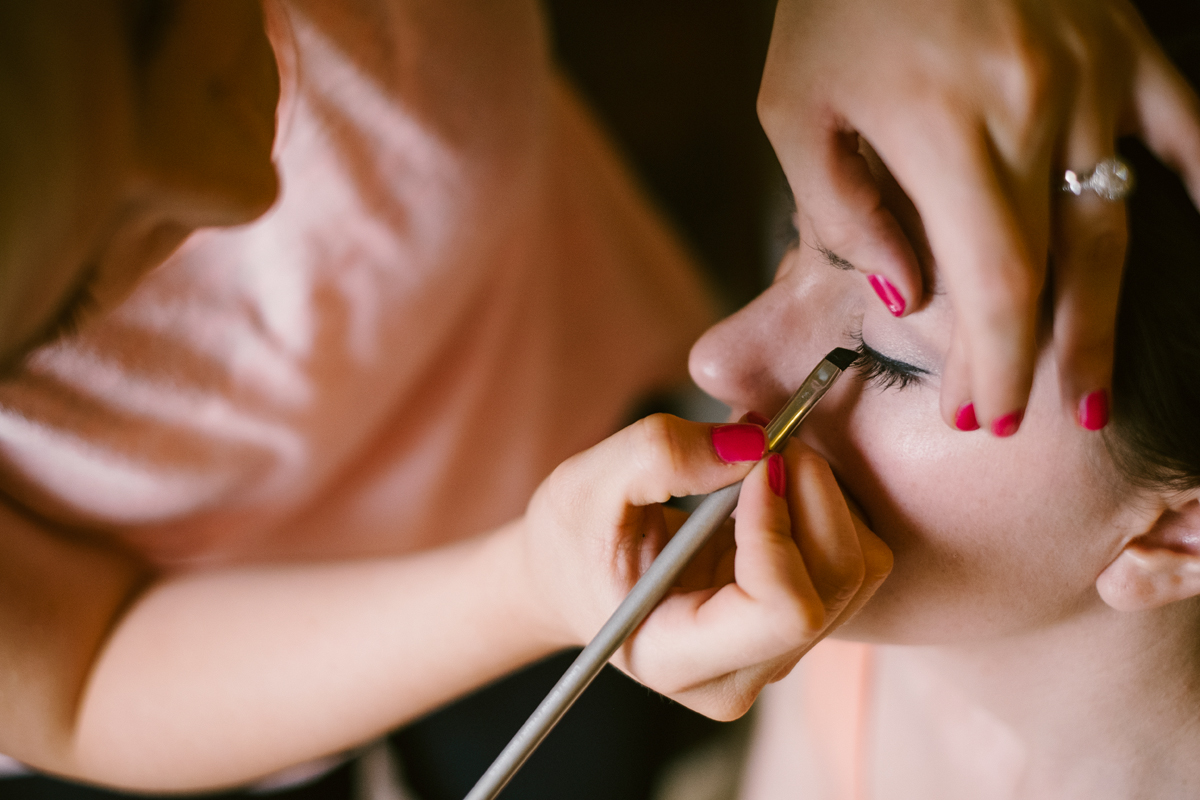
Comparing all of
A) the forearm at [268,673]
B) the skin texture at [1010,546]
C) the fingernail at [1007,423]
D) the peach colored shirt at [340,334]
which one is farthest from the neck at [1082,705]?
the peach colored shirt at [340,334]

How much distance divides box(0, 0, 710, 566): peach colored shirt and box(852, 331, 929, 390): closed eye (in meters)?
0.41

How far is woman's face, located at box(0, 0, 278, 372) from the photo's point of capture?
0.37 m

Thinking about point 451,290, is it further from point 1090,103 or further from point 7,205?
point 1090,103

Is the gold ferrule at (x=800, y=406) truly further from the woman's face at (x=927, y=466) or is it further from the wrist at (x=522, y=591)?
the wrist at (x=522, y=591)

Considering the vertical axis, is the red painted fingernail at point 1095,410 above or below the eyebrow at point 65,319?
below

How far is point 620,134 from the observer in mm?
1533

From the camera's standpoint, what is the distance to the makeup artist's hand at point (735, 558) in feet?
1.37

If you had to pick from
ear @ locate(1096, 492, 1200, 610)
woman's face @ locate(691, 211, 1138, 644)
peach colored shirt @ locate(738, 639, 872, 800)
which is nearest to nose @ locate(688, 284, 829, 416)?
woman's face @ locate(691, 211, 1138, 644)

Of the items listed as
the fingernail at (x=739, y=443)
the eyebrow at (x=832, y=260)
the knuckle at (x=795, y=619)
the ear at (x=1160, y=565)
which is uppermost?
the eyebrow at (x=832, y=260)

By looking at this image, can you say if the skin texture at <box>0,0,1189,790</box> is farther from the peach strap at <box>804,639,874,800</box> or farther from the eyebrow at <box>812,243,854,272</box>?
the peach strap at <box>804,639,874,800</box>

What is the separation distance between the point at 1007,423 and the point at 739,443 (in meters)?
0.13

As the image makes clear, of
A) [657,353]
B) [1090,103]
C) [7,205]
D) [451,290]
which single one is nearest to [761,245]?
[657,353]

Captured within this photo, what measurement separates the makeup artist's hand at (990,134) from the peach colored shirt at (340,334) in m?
0.41

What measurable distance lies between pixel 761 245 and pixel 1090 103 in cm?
118
